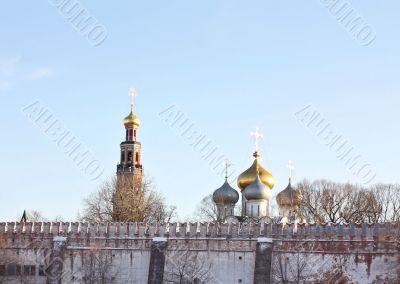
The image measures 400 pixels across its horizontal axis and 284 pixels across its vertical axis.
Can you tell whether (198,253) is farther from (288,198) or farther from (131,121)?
(131,121)

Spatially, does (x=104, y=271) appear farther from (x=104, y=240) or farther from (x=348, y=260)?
(x=348, y=260)

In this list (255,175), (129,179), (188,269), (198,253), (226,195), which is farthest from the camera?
(129,179)

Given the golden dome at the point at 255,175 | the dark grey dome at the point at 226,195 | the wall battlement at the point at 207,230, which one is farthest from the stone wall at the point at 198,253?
the dark grey dome at the point at 226,195

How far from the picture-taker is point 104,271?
32188mm

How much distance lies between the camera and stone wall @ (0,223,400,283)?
1183 inches

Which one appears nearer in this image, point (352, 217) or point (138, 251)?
point (138, 251)

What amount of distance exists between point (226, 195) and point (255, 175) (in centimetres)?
213

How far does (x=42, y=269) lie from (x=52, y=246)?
107 centimetres

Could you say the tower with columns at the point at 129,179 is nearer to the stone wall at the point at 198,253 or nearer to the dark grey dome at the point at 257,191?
the dark grey dome at the point at 257,191

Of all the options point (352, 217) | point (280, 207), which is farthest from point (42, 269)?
point (352, 217)

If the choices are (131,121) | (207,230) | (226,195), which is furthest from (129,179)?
(207,230)

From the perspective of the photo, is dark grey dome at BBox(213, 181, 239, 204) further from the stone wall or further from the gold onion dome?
the stone wall

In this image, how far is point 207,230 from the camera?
32.0 m

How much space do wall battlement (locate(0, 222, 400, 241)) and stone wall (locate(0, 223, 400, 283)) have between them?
39 mm
